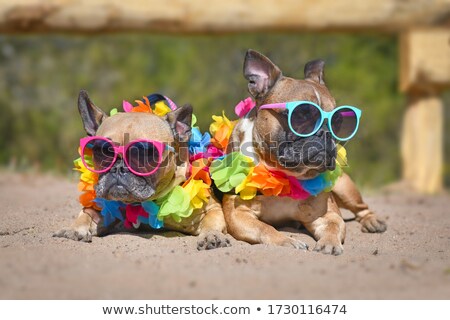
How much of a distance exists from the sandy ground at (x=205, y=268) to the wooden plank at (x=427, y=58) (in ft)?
10.2

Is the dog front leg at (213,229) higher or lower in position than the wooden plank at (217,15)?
lower

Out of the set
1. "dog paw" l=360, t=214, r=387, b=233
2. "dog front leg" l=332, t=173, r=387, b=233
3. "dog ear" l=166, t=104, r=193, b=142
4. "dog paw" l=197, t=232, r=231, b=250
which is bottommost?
"dog paw" l=197, t=232, r=231, b=250

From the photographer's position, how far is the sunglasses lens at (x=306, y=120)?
172 inches

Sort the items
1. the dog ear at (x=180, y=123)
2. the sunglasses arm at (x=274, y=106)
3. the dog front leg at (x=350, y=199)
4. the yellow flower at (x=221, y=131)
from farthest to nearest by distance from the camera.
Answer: the dog front leg at (x=350, y=199) < the yellow flower at (x=221, y=131) < the dog ear at (x=180, y=123) < the sunglasses arm at (x=274, y=106)

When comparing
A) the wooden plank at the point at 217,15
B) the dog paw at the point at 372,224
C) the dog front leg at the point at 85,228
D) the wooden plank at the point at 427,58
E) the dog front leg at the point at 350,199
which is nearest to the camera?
the dog front leg at the point at 85,228

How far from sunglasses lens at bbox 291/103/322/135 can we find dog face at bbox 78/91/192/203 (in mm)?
649

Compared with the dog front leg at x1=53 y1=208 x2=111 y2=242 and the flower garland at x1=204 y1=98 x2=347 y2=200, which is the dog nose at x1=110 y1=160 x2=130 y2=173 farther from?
the flower garland at x1=204 y1=98 x2=347 y2=200

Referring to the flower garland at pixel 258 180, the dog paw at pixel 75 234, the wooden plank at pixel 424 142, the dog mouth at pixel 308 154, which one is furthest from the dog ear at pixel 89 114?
the wooden plank at pixel 424 142

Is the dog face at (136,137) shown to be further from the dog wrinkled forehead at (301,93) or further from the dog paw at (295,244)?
the dog paw at (295,244)

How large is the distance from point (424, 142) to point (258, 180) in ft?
13.3

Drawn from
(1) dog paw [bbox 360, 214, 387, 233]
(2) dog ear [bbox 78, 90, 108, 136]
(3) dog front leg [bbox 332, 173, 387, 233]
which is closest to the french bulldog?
(2) dog ear [bbox 78, 90, 108, 136]

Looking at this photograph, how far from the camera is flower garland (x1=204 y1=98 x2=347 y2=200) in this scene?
4477 millimetres

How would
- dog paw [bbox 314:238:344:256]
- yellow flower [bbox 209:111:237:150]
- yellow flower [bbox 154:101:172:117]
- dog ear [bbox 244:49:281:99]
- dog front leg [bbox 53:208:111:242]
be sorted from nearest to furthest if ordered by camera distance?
dog paw [bbox 314:238:344:256] < dog front leg [bbox 53:208:111:242] < dog ear [bbox 244:49:281:99] < yellow flower [bbox 154:101:172:117] < yellow flower [bbox 209:111:237:150]

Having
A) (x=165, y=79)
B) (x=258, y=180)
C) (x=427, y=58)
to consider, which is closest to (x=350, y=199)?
(x=258, y=180)
